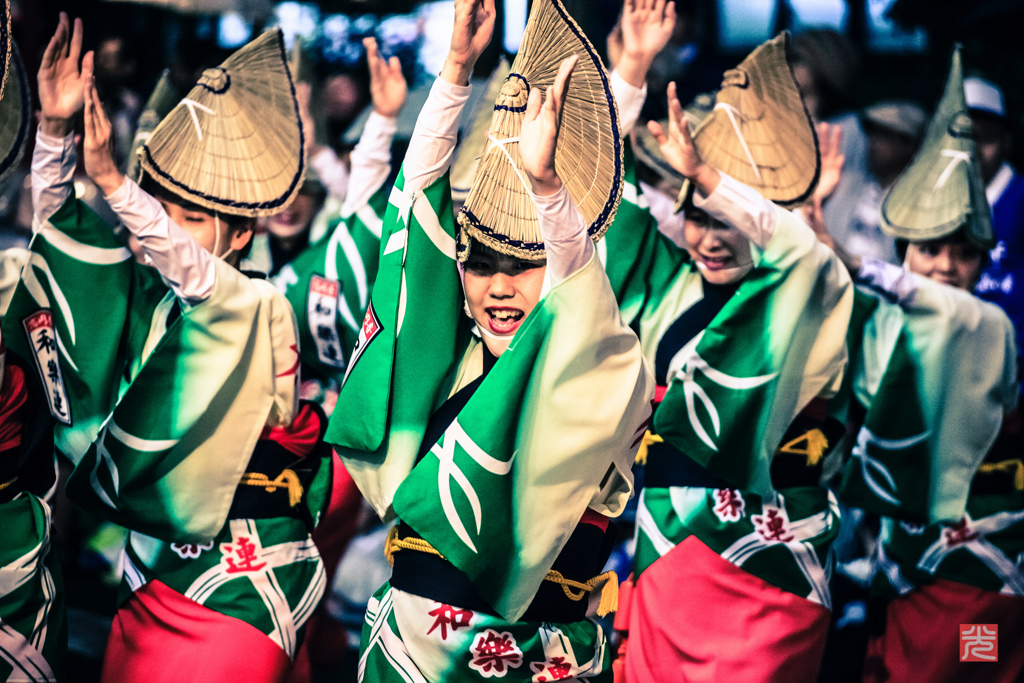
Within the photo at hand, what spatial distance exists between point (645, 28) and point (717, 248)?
0.67 m

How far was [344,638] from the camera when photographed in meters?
3.71

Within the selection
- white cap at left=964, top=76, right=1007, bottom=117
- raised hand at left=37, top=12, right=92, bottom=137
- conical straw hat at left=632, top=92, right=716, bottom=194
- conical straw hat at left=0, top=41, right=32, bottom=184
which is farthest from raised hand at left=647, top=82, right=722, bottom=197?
white cap at left=964, top=76, right=1007, bottom=117

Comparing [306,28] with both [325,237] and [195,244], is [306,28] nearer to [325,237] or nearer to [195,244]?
[325,237]

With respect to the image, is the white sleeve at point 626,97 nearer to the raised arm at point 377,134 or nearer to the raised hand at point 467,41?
the raised hand at point 467,41

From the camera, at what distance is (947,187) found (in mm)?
3230

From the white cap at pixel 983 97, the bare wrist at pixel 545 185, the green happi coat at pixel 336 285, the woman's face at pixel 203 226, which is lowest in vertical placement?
the green happi coat at pixel 336 285

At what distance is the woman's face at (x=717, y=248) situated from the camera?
2857 millimetres

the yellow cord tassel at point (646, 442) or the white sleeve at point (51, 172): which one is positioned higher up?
the white sleeve at point (51, 172)

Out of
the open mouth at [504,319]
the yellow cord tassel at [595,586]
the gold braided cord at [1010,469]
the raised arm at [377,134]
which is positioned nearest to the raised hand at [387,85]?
the raised arm at [377,134]

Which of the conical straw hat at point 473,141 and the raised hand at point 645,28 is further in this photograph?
the conical straw hat at point 473,141

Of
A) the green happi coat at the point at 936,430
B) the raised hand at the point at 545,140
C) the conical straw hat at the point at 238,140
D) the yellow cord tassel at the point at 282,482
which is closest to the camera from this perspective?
the raised hand at the point at 545,140

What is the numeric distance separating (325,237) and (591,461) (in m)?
2.06

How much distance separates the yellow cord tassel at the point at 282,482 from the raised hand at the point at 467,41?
1199 mm

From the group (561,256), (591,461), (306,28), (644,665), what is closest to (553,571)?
(591,461)
